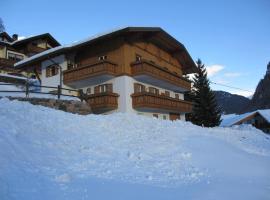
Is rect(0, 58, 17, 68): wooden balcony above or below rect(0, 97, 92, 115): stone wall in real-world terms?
above

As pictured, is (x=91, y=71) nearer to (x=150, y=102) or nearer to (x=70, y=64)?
(x=70, y=64)

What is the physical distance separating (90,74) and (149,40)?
7.72 m

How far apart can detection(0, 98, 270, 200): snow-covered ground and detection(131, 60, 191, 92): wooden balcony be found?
30.8 ft

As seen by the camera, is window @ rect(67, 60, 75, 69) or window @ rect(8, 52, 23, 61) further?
window @ rect(8, 52, 23, 61)

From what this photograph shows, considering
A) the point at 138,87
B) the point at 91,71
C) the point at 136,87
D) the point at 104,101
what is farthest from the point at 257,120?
the point at 91,71

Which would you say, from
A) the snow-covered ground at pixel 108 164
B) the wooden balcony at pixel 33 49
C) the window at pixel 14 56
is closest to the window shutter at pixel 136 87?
the snow-covered ground at pixel 108 164

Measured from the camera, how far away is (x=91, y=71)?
23.4 m

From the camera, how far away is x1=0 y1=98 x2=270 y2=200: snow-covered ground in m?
6.36

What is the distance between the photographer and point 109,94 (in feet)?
72.8

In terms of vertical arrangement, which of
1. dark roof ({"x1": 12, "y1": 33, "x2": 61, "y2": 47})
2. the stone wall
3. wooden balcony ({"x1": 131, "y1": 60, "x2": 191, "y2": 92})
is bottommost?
the stone wall

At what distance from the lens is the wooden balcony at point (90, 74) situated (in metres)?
22.7

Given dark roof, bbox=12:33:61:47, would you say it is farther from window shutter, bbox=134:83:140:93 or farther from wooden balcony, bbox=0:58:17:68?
window shutter, bbox=134:83:140:93

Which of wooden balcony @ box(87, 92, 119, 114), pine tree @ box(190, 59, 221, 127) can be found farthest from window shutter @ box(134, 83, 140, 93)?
pine tree @ box(190, 59, 221, 127)

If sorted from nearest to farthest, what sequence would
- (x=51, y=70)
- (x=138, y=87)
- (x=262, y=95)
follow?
(x=138, y=87) < (x=51, y=70) < (x=262, y=95)
